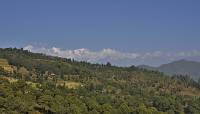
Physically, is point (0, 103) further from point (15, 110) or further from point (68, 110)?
point (68, 110)

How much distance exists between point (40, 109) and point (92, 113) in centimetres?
2192

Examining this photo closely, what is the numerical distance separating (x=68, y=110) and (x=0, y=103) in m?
29.4

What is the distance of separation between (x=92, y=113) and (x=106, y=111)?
885 centimetres

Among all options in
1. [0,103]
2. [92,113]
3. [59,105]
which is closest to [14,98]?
[0,103]

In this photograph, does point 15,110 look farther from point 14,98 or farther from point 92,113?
point 92,113

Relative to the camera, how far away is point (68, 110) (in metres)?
186

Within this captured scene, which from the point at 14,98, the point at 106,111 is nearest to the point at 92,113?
the point at 106,111

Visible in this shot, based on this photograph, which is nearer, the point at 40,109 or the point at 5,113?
the point at 5,113

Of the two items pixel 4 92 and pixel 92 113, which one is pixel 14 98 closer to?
pixel 4 92

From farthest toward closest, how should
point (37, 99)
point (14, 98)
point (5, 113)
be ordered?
point (37, 99), point (14, 98), point (5, 113)

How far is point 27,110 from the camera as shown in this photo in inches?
6772

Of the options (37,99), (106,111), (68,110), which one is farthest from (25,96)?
(106,111)

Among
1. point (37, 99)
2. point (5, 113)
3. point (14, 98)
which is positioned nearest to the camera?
point (5, 113)

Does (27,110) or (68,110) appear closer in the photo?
(27,110)
